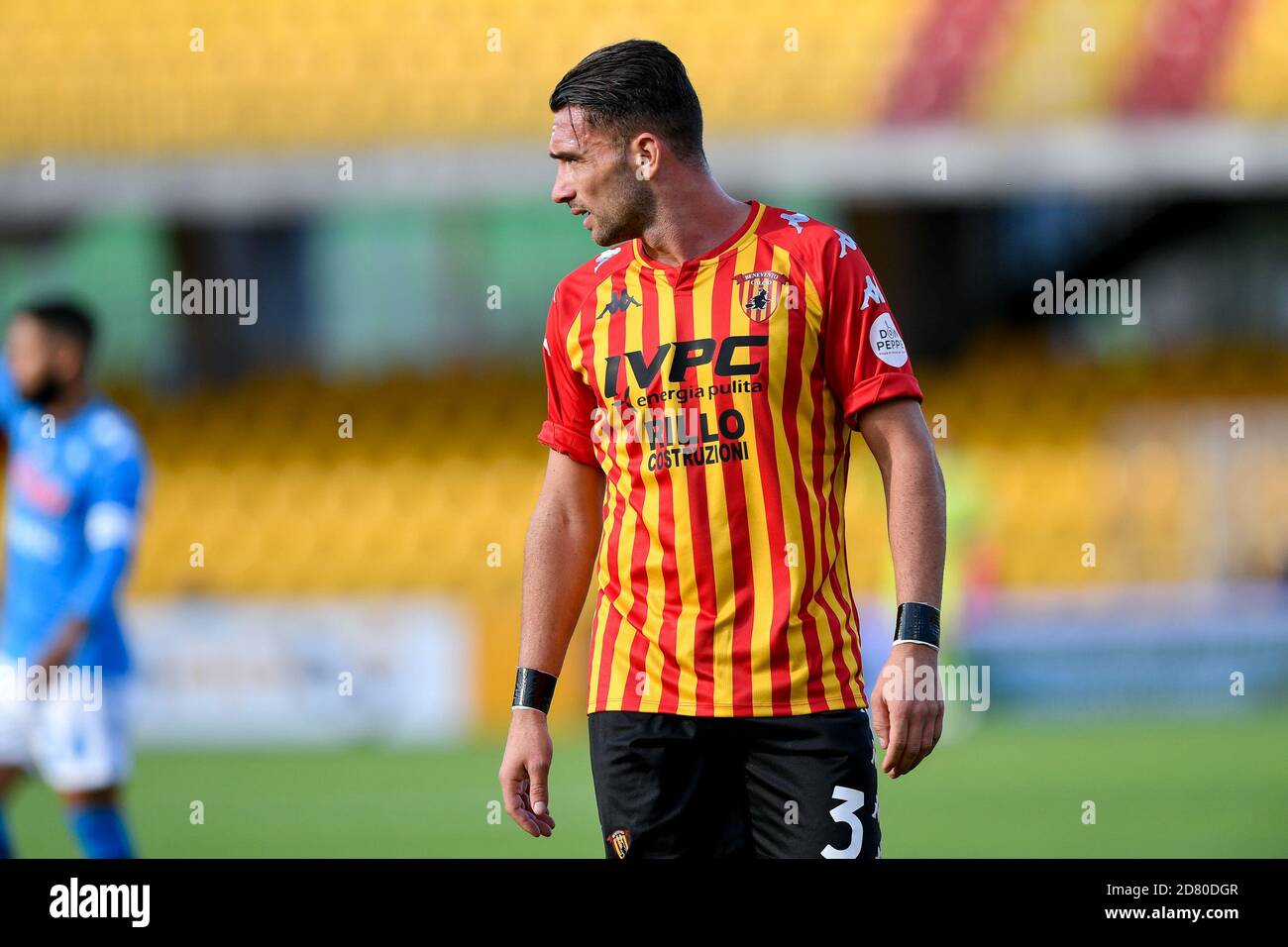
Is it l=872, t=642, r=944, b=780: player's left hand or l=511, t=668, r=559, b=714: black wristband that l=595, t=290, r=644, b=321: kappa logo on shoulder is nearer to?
l=511, t=668, r=559, b=714: black wristband

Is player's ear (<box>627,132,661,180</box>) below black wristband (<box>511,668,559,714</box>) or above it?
above

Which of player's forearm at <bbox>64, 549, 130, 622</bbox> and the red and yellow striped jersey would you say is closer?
the red and yellow striped jersey

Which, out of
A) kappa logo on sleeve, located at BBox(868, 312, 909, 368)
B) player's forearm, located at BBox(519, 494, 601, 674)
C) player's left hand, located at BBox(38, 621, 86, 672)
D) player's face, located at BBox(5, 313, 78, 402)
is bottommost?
player's left hand, located at BBox(38, 621, 86, 672)

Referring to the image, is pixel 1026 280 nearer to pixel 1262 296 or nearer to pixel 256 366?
pixel 1262 296

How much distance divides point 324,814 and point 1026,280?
1064 centimetres

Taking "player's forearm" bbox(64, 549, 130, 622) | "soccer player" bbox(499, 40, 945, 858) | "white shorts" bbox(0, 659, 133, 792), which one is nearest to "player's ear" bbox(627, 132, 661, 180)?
"soccer player" bbox(499, 40, 945, 858)

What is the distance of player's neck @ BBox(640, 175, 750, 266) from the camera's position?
10.2 ft

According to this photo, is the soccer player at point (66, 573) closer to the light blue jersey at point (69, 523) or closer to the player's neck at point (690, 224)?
the light blue jersey at point (69, 523)

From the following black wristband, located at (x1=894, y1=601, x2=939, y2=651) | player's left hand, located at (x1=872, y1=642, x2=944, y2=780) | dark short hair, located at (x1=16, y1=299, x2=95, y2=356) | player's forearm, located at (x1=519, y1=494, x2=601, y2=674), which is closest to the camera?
player's left hand, located at (x1=872, y1=642, x2=944, y2=780)

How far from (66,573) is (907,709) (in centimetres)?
392

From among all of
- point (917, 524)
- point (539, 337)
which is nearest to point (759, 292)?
point (917, 524)

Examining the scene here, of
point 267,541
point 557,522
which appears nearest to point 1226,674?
point 267,541

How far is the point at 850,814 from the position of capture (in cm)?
294

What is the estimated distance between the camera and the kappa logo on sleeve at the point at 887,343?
2994 millimetres
